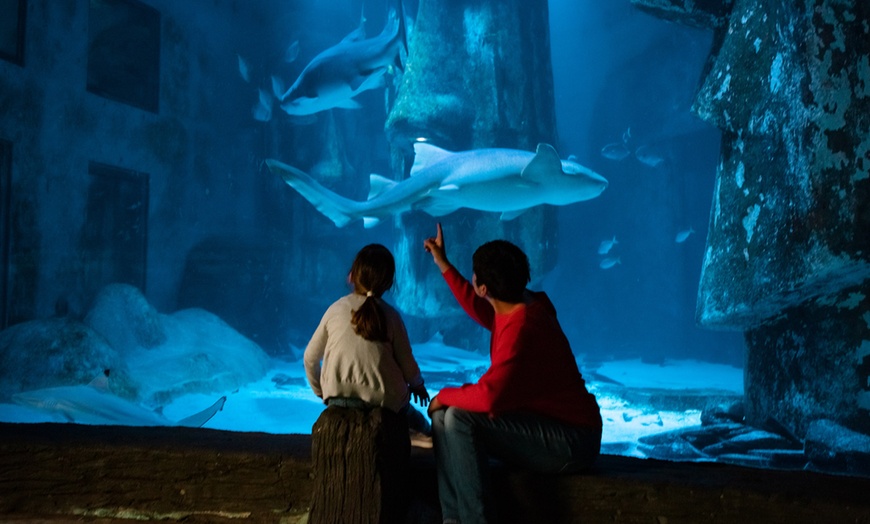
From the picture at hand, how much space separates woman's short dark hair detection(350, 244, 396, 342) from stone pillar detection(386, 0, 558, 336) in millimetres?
9203

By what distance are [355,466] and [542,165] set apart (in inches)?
204

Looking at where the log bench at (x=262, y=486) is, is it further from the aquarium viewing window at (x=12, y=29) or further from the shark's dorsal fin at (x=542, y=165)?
the aquarium viewing window at (x=12, y=29)

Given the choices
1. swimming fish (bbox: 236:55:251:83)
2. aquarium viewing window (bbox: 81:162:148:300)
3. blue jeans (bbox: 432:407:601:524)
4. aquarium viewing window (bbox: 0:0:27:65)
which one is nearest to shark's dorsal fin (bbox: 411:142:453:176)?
blue jeans (bbox: 432:407:601:524)

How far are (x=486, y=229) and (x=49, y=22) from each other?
828 centimetres

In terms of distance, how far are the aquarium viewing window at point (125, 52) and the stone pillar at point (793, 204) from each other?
32.7 feet

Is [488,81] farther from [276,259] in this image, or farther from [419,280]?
[276,259]

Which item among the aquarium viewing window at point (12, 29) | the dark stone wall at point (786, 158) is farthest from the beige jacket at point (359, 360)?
the aquarium viewing window at point (12, 29)

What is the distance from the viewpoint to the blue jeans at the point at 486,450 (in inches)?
73.2

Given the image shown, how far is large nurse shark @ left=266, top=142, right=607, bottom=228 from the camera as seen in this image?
6754mm

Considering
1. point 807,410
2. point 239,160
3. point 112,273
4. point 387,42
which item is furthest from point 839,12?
point 239,160

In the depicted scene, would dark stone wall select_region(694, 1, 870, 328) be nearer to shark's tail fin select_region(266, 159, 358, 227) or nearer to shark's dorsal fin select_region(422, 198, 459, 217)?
shark's dorsal fin select_region(422, 198, 459, 217)

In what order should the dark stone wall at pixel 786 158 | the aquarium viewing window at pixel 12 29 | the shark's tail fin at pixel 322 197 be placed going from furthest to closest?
1. the aquarium viewing window at pixel 12 29
2. the shark's tail fin at pixel 322 197
3. the dark stone wall at pixel 786 158

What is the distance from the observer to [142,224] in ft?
36.4

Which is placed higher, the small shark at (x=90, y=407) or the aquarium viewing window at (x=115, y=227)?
the aquarium viewing window at (x=115, y=227)
